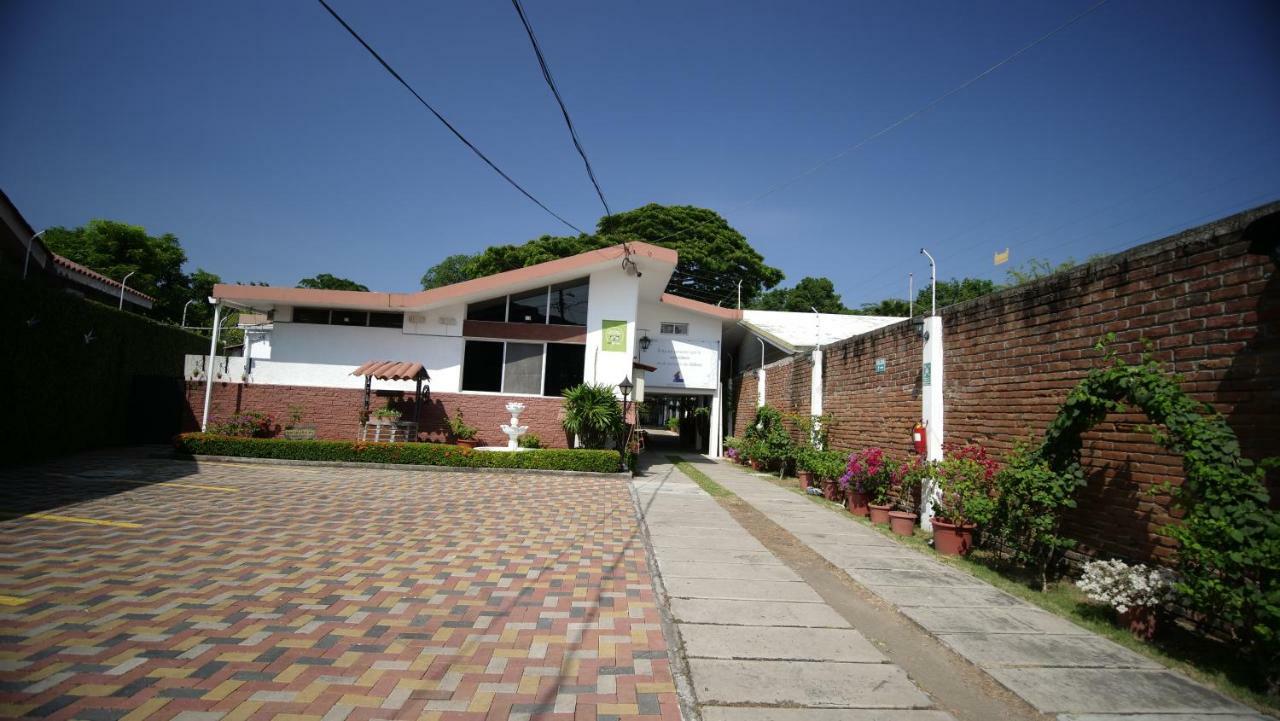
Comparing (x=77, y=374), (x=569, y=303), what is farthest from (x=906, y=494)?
(x=77, y=374)

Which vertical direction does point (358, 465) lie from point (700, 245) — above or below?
below

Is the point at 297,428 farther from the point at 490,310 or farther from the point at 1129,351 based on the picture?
the point at 1129,351

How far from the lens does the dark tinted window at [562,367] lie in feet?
47.9

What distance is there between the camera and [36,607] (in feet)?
11.8

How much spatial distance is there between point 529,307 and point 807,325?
34.5ft

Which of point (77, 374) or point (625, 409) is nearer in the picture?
point (77, 374)

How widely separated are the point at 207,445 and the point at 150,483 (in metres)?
3.55

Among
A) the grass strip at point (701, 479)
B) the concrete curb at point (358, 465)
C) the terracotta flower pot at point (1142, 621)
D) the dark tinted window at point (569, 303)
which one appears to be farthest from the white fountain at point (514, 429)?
the terracotta flower pot at point (1142, 621)

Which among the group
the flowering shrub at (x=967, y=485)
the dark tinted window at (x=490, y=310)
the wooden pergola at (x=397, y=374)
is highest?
the dark tinted window at (x=490, y=310)

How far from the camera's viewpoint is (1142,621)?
377 centimetres

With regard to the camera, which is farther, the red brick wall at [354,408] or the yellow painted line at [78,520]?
the red brick wall at [354,408]

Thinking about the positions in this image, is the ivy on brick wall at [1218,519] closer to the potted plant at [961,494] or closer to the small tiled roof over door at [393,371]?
the potted plant at [961,494]

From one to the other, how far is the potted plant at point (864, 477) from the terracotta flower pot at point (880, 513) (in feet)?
1.70

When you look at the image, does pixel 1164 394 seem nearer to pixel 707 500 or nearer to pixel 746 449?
pixel 707 500
